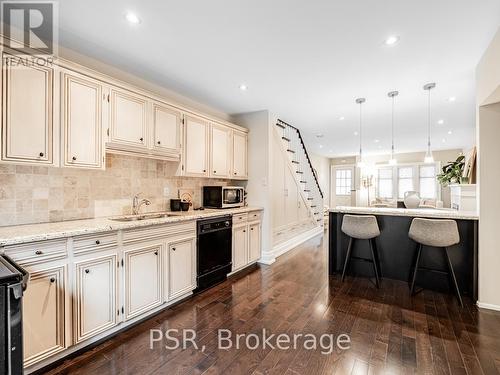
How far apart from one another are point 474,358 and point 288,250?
3272 millimetres

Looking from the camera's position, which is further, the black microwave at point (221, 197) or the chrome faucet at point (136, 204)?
the black microwave at point (221, 197)

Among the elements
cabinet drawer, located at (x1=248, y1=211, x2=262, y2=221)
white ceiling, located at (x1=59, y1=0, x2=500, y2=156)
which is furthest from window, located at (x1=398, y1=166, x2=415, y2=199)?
cabinet drawer, located at (x1=248, y1=211, x2=262, y2=221)

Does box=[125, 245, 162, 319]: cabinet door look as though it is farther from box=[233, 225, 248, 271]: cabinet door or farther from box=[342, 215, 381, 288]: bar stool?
box=[342, 215, 381, 288]: bar stool

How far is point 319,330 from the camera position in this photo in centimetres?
227

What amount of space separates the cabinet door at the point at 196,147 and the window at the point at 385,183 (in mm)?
9124

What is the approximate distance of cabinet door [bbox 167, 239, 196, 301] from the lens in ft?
8.86

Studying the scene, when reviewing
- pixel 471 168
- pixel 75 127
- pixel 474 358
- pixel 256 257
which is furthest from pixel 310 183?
pixel 75 127

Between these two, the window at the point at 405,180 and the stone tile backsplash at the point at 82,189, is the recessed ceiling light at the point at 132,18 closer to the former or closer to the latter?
the stone tile backsplash at the point at 82,189

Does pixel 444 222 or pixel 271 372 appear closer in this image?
pixel 271 372

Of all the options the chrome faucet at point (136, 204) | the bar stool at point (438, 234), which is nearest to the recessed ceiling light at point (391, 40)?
the bar stool at point (438, 234)

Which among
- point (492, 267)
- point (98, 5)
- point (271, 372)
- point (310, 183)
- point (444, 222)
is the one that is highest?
point (98, 5)

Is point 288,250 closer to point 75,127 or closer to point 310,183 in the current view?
point 310,183

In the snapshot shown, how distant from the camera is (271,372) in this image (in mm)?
1756

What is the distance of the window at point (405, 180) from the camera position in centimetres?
980
